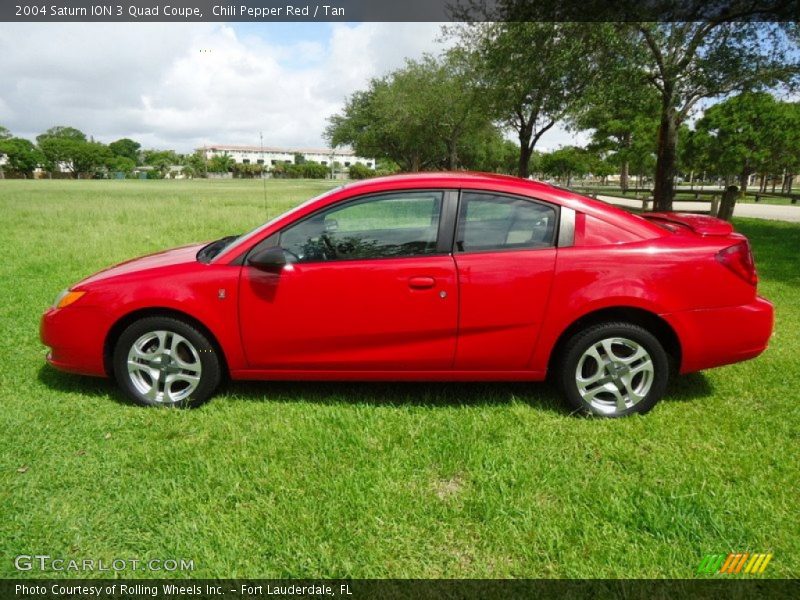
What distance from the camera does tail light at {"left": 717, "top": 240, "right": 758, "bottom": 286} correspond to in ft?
10.3

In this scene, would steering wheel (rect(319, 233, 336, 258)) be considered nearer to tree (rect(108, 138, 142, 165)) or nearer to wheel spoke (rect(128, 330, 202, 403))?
wheel spoke (rect(128, 330, 202, 403))

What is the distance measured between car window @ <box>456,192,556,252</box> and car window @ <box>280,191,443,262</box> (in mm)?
198

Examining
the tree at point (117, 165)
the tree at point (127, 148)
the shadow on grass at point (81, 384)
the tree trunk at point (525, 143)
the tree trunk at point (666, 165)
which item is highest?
the tree at point (127, 148)

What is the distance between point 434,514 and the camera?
2.45 metres

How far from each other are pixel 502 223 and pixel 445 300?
0.64 metres

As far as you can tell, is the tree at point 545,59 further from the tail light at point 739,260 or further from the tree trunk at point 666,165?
the tail light at point 739,260

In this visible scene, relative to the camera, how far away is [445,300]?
3.17 meters

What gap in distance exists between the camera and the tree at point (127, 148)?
534 ft

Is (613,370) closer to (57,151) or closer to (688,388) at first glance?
(688,388)

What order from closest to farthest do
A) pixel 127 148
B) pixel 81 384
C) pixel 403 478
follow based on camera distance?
pixel 403 478 → pixel 81 384 → pixel 127 148

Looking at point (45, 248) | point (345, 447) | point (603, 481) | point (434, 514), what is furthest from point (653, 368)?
point (45, 248)

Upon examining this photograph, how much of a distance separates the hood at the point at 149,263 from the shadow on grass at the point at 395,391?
874 mm

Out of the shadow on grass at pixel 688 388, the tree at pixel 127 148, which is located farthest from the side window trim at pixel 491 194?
the tree at pixel 127 148

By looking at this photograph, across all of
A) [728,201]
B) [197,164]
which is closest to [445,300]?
[728,201]
